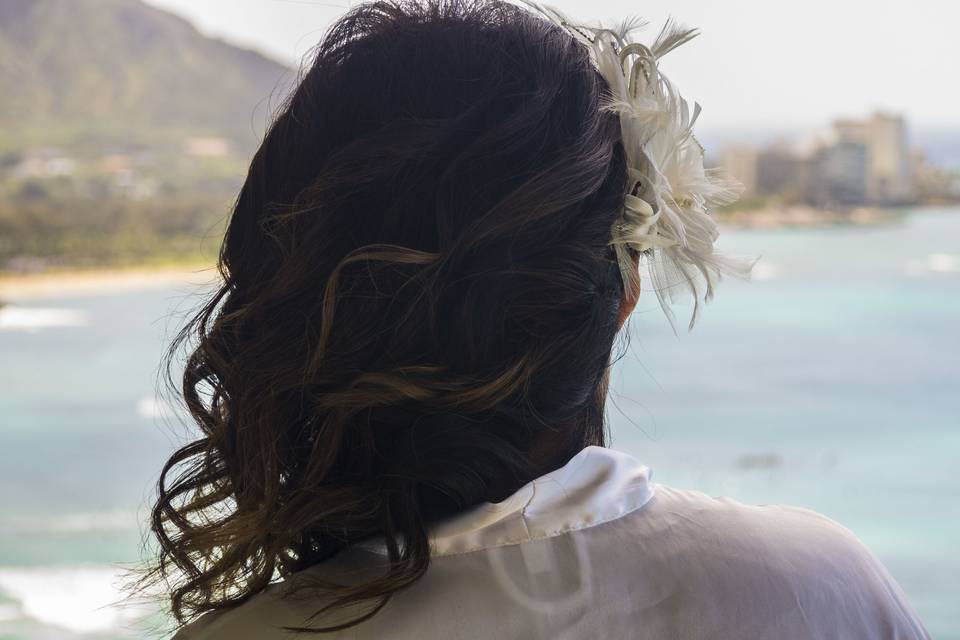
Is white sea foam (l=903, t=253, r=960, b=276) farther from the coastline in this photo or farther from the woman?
the woman

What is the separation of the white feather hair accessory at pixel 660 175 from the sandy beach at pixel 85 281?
2.33 m

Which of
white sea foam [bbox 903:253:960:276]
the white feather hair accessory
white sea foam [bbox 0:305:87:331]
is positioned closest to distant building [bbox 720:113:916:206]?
white sea foam [bbox 903:253:960:276]

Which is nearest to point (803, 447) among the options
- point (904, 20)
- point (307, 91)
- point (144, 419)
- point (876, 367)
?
point (876, 367)

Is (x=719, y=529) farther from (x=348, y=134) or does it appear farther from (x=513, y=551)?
(x=348, y=134)

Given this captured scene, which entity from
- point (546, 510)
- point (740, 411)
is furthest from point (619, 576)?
point (740, 411)

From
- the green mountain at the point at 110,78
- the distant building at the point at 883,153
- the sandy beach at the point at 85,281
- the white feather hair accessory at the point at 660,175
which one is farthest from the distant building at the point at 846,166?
the white feather hair accessory at the point at 660,175

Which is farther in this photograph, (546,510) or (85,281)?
(85,281)

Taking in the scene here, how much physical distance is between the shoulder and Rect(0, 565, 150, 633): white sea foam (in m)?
2.14

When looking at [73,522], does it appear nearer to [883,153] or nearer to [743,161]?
[743,161]

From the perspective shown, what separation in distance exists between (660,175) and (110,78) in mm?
2631

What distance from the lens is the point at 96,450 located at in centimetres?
274

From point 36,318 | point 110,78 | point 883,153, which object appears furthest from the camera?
point 110,78

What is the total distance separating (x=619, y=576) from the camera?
59cm

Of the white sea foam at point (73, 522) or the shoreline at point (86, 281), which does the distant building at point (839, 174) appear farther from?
the white sea foam at point (73, 522)
